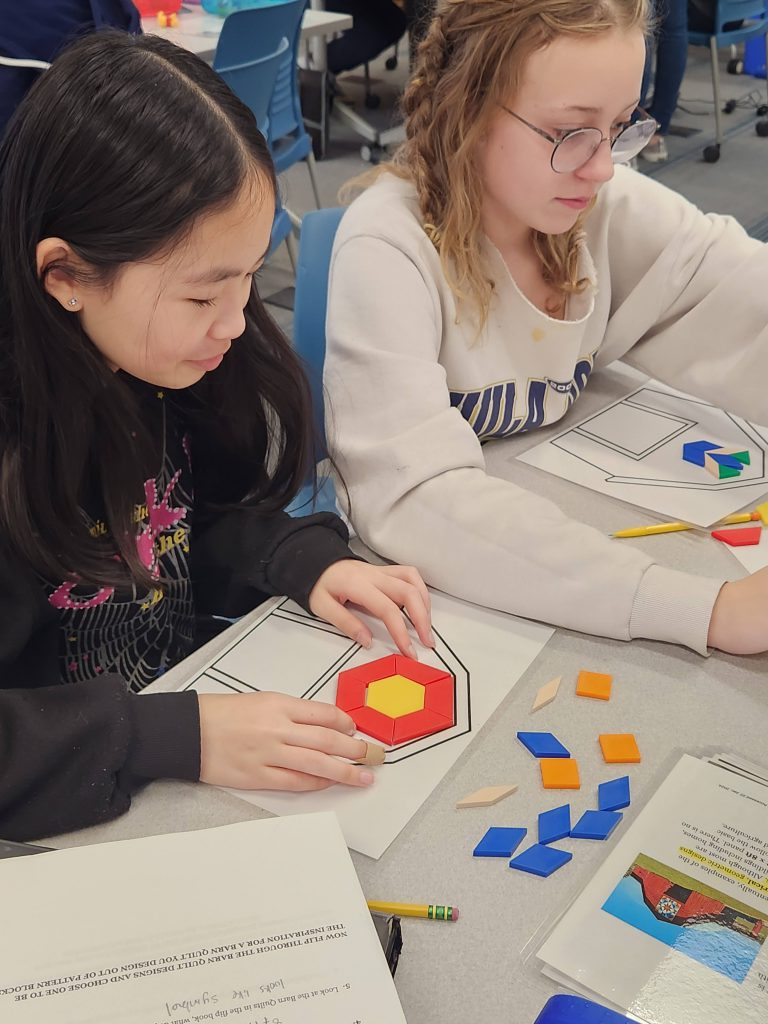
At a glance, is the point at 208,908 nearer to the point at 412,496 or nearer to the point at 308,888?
the point at 308,888

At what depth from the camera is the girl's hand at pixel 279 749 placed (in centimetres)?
70

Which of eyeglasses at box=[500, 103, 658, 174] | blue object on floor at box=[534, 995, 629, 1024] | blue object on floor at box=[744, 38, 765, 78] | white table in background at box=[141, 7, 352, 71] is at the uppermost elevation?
eyeglasses at box=[500, 103, 658, 174]

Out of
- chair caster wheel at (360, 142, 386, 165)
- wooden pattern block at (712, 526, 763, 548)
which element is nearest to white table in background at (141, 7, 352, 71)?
chair caster wheel at (360, 142, 386, 165)

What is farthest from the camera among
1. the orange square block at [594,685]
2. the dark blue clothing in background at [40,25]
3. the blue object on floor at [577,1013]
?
the dark blue clothing in background at [40,25]

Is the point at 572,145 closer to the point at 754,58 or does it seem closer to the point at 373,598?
the point at 373,598

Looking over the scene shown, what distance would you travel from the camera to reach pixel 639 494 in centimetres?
105

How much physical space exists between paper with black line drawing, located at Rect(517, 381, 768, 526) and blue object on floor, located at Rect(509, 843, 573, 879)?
43 centimetres

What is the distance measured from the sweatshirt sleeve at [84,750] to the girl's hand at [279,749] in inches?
0.6

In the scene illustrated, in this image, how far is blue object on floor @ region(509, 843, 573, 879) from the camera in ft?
2.11

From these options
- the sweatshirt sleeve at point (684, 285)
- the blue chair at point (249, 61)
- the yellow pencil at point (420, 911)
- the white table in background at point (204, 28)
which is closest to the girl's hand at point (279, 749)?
the yellow pencil at point (420, 911)

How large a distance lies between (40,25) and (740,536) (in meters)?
1.64

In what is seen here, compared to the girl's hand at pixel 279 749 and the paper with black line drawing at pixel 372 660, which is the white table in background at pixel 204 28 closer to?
the paper with black line drawing at pixel 372 660

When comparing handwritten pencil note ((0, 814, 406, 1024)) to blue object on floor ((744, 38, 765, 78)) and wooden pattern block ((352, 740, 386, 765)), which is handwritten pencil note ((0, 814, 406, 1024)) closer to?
wooden pattern block ((352, 740, 386, 765))

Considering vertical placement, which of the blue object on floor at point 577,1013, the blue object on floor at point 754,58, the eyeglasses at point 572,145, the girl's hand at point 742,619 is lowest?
the blue object on floor at point 754,58
